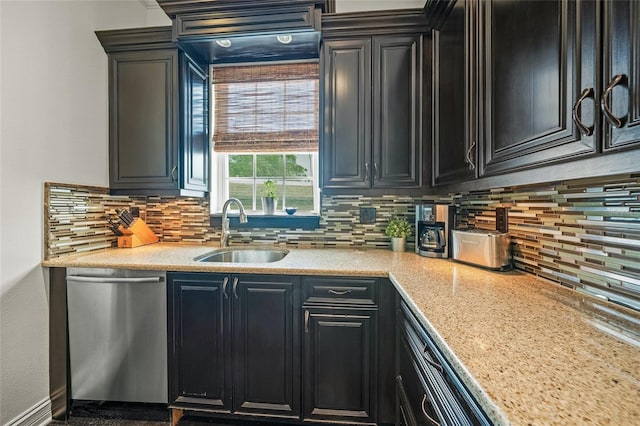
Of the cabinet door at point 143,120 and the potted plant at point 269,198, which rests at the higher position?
Answer: the cabinet door at point 143,120

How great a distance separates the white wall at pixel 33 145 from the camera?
1.59 metres

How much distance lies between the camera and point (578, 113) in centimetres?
75

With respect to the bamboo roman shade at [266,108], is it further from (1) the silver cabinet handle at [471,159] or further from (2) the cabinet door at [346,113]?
(1) the silver cabinet handle at [471,159]

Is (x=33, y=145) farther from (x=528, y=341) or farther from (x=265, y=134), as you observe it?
(x=528, y=341)

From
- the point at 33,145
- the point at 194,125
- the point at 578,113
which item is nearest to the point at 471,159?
the point at 578,113

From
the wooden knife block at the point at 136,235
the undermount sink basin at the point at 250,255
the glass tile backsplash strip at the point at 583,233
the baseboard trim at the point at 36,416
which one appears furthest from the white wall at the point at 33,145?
the glass tile backsplash strip at the point at 583,233

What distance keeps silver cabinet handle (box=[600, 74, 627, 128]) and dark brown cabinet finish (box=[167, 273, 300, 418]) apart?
138 centimetres

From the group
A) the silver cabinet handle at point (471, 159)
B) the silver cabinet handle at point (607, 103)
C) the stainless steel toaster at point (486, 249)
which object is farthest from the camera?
the stainless steel toaster at point (486, 249)

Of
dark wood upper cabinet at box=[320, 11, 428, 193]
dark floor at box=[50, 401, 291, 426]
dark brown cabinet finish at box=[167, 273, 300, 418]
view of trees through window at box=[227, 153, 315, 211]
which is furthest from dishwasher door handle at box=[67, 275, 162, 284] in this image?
dark wood upper cabinet at box=[320, 11, 428, 193]

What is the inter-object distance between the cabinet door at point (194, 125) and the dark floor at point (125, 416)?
4.52 feet

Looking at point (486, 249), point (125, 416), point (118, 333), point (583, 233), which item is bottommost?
point (125, 416)

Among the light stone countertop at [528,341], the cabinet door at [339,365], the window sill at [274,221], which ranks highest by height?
the window sill at [274,221]

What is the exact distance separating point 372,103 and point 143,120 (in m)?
1.56

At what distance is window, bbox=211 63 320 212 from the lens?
235cm
